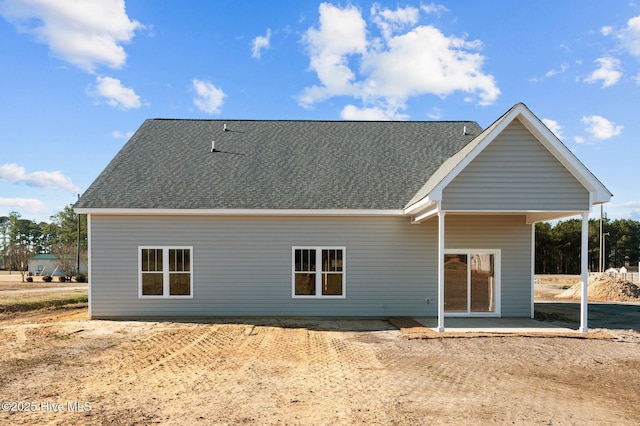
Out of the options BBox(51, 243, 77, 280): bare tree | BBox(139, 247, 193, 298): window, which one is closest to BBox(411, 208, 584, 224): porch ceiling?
BBox(139, 247, 193, 298): window

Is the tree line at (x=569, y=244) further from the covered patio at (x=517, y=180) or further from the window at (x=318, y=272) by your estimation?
the window at (x=318, y=272)

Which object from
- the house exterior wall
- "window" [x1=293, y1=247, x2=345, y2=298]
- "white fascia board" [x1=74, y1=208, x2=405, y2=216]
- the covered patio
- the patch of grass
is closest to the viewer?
the covered patio

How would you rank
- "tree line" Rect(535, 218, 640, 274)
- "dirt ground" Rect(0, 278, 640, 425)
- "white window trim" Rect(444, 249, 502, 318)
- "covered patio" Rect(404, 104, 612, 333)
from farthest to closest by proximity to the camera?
"tree line" Rect(535, 218, 640, 274), "white window trim" Rect(444, 249, 502, 318), "covered patio" Rect(404, 104, 612, 333), "dirt ground" Rect(0, 278, 640, 425)

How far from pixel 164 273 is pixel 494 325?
10.1 m

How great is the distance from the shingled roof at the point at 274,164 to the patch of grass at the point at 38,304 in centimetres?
760

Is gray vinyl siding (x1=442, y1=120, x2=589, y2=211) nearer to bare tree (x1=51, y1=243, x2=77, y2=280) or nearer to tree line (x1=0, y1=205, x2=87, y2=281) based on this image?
tree line (x1=0, y1=205, x2=87, y2=281)

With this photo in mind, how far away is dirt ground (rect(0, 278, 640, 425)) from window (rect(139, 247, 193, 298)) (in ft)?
6.20

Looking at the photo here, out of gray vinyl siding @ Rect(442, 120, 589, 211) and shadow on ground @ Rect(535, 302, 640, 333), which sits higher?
gray vinyl siding @ Rect(442, 120, 589, 211)

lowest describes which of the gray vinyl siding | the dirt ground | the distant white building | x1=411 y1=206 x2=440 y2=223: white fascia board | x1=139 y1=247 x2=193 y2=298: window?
the distant white building

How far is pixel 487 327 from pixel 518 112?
19.4ft

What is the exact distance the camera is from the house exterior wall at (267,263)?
14.2 m

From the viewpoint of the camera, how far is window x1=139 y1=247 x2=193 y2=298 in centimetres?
1427

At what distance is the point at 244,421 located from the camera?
589cm

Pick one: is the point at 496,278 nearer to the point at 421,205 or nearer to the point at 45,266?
the point at 421,205
